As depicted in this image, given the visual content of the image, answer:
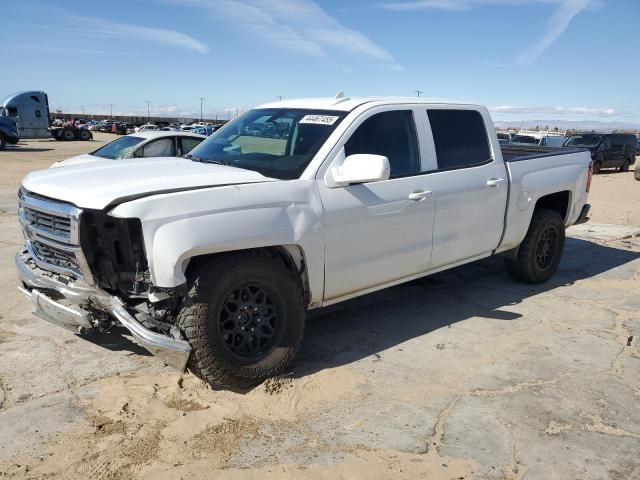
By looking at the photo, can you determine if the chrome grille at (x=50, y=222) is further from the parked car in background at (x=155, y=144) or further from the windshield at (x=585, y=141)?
the windshield at (x=585, y=141)

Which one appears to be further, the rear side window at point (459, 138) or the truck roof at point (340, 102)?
the rear side window at point (459, 138)

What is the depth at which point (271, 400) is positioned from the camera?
3582 millimetres

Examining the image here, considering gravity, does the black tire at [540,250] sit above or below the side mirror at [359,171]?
below

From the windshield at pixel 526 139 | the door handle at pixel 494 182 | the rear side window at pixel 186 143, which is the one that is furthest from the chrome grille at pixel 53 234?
the windshield at pixel 526 139

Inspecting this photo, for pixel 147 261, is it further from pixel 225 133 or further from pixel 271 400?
pixel 225 133

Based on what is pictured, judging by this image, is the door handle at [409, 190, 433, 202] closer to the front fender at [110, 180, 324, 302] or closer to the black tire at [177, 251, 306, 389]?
the front fender at [110, 180, 324, 302]

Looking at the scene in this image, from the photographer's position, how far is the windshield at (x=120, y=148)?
11.2 metres

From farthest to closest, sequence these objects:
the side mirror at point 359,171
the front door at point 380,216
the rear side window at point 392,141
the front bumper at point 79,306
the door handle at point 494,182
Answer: the door handle at point 494,182 → the rear side window at point 392,141 → the front door at point 380,216 → the side mirror at point 359,171 → the front bumper at point 79,306

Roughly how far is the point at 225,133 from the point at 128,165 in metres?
1.09

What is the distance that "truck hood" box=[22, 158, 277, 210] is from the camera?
3248 mm

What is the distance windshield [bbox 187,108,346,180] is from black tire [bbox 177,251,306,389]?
0.70 meters

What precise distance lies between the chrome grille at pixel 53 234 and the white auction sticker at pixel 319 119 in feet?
6.12

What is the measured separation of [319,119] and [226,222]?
136 cm

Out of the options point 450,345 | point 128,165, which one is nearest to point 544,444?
point 450,345
